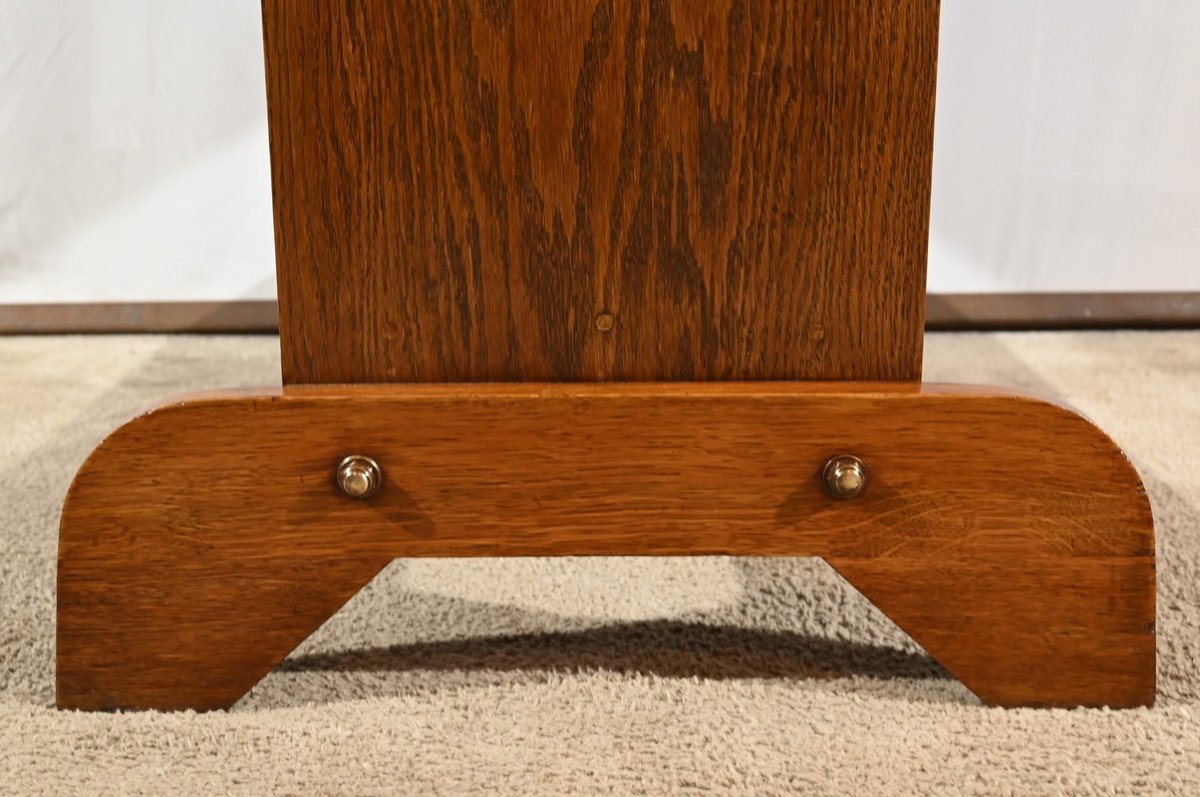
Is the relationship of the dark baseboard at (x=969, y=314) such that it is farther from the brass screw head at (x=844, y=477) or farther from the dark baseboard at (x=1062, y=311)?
the brass screw head at (x=844, y=477)

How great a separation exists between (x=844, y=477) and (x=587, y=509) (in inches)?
4.8

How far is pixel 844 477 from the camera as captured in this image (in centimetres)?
59

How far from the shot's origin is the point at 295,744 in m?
0.58

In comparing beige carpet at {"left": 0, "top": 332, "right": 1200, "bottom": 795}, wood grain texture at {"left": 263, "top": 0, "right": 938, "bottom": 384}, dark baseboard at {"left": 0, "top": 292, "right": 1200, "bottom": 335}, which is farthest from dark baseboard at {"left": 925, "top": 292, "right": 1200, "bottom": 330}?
wood grain texture at {"left": 263, "top": 0, "right": 938, "bottom": 384}

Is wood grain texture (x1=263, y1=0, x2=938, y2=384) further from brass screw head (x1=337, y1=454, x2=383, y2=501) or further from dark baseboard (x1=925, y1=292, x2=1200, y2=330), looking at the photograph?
dark baseboard (x1=925, y1=292, x2=1200, y2=330)

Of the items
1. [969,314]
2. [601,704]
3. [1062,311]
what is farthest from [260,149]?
[601,704]

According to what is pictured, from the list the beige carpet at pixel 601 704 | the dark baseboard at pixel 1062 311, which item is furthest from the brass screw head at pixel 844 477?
the dark baseboard at pixel 1062 311

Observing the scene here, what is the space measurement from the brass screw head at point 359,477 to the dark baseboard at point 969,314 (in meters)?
1.04

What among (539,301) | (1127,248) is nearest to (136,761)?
(539,301)

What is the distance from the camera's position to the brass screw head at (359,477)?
0.59 metres

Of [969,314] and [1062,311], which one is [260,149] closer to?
[969,314]

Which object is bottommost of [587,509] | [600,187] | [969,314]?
[969,314]

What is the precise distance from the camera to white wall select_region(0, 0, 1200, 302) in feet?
4.99

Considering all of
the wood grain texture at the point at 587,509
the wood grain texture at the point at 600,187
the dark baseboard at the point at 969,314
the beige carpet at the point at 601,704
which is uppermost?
the wood grain texture at the point at 600,187
